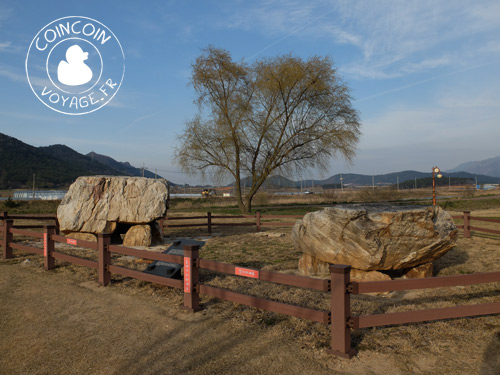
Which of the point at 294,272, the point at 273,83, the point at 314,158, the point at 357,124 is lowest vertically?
the point at 294,272

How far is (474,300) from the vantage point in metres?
5.82

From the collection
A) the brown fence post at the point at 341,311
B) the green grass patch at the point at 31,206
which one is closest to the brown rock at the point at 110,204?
the brown fence post at the point at 341,311

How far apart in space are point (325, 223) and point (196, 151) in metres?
20.0

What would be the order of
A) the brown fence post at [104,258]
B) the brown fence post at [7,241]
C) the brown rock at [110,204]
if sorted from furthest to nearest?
the brown rock at [110,204], the brown fence post at [7,241], the brown fence post at [104,258]

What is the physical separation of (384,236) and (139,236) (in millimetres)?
8078

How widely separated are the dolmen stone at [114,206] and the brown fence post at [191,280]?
258 inches

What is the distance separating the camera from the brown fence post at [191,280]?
212 inches

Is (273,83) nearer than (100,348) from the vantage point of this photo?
No

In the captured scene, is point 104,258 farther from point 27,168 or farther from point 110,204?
point 27,168

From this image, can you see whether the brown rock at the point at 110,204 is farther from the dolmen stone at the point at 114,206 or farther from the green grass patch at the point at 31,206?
the green grass patch at the point at 31,206

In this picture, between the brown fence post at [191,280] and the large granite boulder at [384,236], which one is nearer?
the brown fence post at [191,280]

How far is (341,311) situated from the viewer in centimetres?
383

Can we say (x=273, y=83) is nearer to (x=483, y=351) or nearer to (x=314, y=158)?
(x=314, y=158)

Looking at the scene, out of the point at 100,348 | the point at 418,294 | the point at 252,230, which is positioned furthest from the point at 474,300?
the point at 252,230
